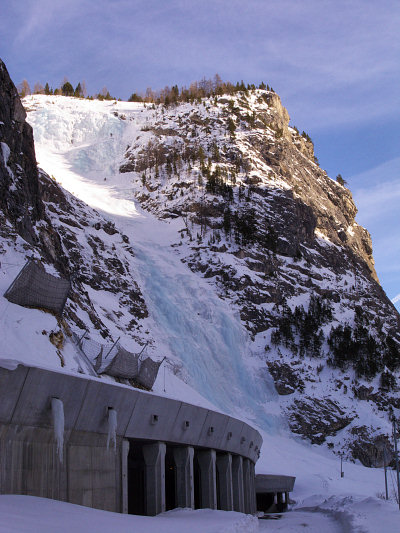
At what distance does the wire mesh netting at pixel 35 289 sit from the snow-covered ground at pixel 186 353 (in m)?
0.74

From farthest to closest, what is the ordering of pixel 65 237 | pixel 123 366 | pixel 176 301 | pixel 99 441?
pixel 176 301 < pixel 65 237 < pixel 123 366 < pixel 99 441

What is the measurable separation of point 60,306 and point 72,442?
69.0ft

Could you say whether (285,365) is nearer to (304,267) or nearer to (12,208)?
(304,267)

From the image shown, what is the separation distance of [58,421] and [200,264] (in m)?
65.8

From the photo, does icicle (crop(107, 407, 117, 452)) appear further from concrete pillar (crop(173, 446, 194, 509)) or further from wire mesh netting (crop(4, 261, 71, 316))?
wire mesh netting (crop(4, 261, 71, 316))

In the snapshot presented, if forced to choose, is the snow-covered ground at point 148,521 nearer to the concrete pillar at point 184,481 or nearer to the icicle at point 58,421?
the icicle at point 58,421

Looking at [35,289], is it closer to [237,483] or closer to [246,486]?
[237,483]

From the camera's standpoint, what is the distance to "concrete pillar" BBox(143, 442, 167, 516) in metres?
23.2

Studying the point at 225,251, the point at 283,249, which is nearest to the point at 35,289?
the point at 225,251

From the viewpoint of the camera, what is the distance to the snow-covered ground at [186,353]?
73.9 ft

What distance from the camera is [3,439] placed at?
16.5 meters

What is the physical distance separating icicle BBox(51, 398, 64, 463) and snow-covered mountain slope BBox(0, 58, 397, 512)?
14.1 m

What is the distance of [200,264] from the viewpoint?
8356cm

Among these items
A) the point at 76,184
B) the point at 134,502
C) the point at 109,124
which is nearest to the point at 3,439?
the point at 134,502
